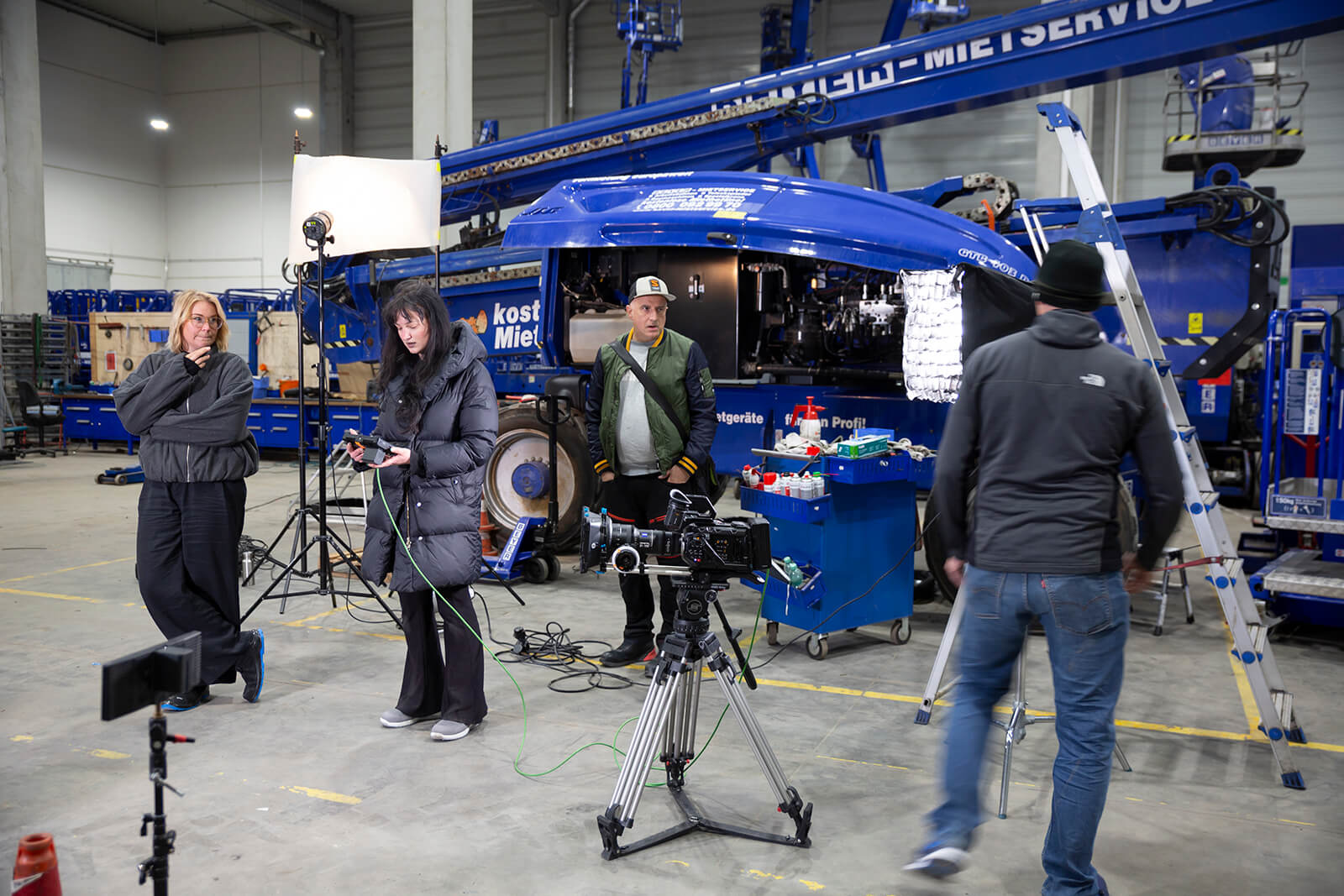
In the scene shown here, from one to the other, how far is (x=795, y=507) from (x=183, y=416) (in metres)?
2.64

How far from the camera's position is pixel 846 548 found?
4.91 m

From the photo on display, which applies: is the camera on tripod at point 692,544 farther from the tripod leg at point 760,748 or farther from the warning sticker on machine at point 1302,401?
the warning sticker on machine at point 1302,401

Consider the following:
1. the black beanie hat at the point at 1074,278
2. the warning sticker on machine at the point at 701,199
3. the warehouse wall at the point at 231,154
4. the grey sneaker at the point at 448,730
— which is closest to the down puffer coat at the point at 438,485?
the grey sneaker at the point at 448,730

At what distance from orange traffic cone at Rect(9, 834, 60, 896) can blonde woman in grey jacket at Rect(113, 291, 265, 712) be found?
2.00 meters

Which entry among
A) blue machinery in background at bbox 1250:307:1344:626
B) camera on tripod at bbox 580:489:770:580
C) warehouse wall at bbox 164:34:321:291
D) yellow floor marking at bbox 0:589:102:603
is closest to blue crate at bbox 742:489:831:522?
camera on tripod at bbox 580:489:770:580

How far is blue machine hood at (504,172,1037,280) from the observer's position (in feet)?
17.9

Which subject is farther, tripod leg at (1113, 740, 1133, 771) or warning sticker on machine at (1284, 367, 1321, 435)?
warning sticker on machine at (1284, 367, 1321, 435)

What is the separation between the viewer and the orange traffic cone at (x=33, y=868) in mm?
2033

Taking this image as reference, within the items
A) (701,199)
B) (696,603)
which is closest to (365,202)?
(701,199)

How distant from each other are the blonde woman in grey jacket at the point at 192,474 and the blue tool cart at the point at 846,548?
2287 mm

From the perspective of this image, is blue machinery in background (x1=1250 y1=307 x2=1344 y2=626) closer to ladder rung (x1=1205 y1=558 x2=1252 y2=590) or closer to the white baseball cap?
ladder rung (x1=1205 y1=558 x2=1252 y2=590)

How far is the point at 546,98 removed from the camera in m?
18.3

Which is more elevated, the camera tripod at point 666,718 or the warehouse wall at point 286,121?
the warehouse wall at point 286,121

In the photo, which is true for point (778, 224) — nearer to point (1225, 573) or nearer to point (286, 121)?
point (1225, 573)
